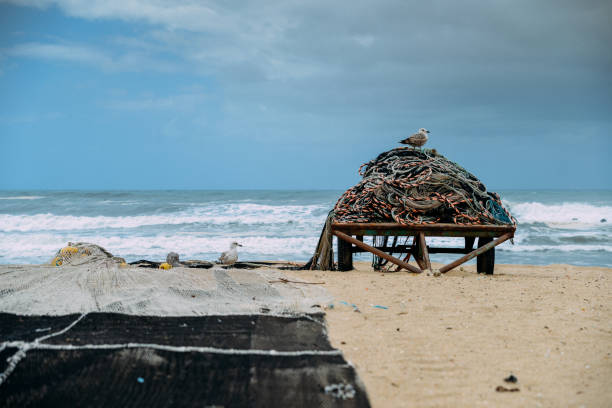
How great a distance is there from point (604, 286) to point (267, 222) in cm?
1635

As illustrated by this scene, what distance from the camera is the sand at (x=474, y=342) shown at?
8.95 feet

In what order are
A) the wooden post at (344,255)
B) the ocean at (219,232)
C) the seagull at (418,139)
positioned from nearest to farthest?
the wooden post at (344,255) < the seagull at (418,139) < the ocean at (219,232)

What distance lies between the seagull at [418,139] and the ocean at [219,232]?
4.33 metres

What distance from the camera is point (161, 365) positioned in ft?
8.83

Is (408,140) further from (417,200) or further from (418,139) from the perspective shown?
(417,200)

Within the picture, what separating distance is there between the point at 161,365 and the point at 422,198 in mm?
4841

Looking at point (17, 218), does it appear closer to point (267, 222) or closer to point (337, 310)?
point (267, 222)

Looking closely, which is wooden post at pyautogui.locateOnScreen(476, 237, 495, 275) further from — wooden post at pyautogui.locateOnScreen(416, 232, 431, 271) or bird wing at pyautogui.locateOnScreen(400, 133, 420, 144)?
bird wing at pyautogui.locateOnScreen(400, 133, 420, 144)

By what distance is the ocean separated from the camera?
11.9 meters

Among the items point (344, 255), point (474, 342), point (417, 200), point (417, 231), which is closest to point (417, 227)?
point (417, 231)

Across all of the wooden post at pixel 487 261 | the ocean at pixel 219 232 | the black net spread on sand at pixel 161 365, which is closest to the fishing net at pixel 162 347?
the black net spread on sand at pixel 161 365

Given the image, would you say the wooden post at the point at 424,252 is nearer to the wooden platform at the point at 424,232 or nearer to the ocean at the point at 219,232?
the wooden platform at the point at 424,232

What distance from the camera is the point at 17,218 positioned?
23.0 m

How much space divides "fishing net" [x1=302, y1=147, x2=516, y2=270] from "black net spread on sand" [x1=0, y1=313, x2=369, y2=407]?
3.59m
